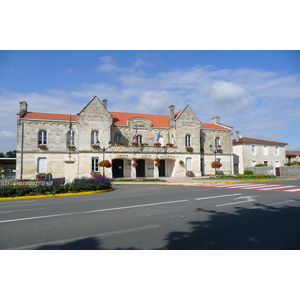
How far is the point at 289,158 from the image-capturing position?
158ft

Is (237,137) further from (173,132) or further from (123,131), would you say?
(123,131)

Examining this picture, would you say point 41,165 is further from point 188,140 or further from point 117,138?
point 188,140

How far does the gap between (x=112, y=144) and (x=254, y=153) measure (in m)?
23.3

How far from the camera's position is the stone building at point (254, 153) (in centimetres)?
3919

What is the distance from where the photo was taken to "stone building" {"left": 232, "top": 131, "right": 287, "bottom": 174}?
39.2 meters

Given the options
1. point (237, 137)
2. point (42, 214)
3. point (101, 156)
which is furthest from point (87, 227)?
point (237, 137)

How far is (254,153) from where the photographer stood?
131 ft

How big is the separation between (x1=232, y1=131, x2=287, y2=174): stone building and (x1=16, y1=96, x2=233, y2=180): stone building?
412 cm

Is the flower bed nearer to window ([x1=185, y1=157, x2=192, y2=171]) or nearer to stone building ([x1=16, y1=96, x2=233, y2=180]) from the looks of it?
stone building ([x1=16, y1=96, x2=233, y2=180])

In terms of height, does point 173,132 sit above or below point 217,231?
above

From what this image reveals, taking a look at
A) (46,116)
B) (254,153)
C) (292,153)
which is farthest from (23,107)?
(292,153)

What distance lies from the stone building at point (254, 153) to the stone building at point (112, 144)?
4123mm

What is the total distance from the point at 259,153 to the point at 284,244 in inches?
1521

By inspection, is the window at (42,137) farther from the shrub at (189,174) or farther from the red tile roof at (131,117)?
the shrub at (189,174)
